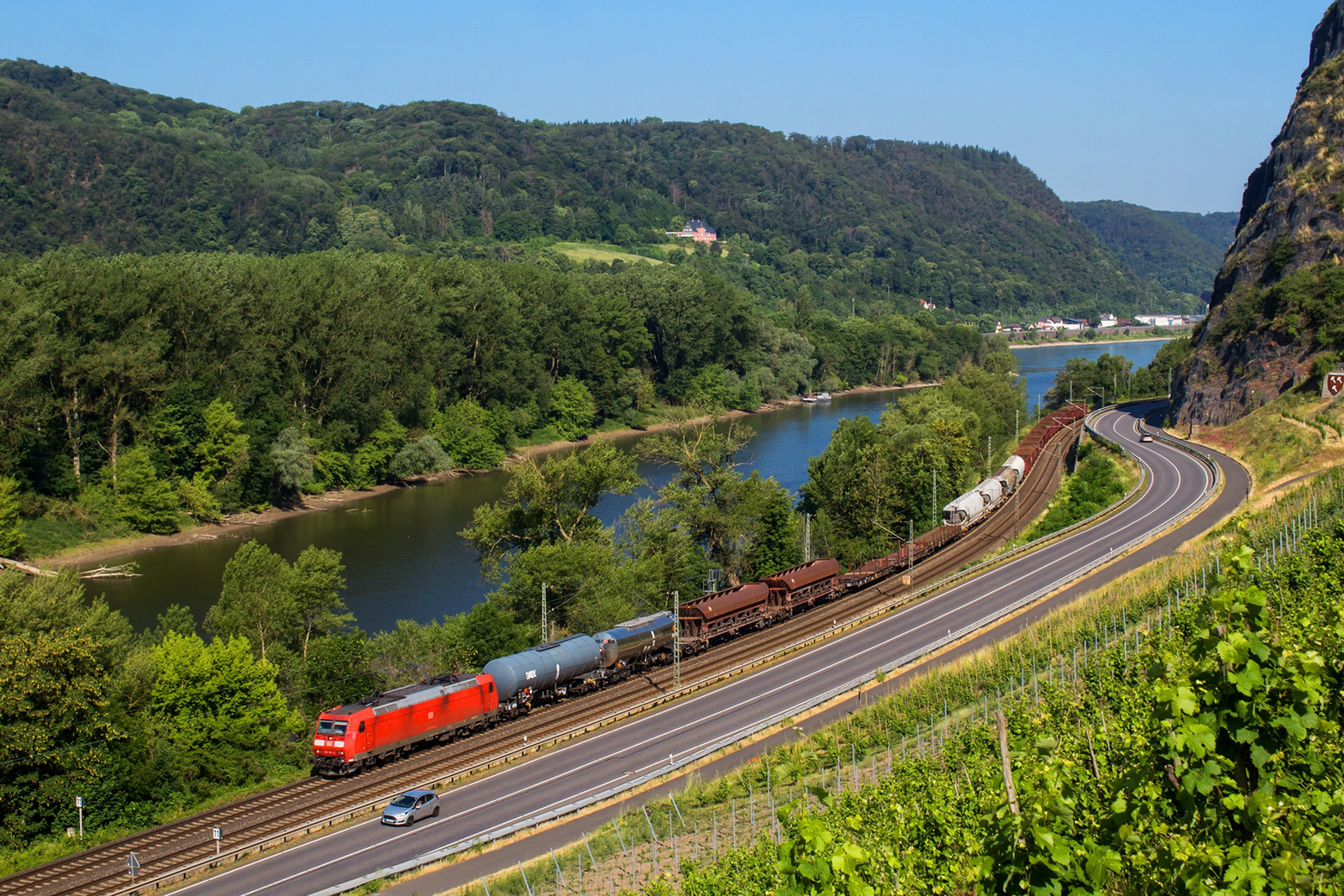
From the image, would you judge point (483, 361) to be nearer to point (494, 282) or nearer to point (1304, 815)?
point (494, 282)

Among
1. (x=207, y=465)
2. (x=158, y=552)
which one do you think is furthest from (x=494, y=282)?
(x=158, y=552)

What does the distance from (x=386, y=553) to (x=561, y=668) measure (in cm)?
3165

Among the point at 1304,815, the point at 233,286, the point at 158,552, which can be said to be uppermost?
the point at 233,286

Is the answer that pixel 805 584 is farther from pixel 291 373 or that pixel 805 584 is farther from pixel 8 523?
pixel 291 373

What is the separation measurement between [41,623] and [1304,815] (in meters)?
35.6

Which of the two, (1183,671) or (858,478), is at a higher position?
(1183,671)

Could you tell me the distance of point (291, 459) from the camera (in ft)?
272

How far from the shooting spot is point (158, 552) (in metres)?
70.2

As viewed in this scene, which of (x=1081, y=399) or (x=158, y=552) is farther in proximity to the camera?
(x=1081, y=399)

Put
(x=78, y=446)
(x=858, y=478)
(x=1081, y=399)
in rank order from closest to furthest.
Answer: (x=858, y=478)
(x=78, y=446)
(x=1081, y=399)

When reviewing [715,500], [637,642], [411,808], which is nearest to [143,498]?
[715,500]

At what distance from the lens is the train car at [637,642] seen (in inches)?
1667

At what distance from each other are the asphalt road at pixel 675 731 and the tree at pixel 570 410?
2732 inches

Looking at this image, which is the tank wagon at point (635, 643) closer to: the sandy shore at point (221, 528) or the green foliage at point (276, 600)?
the green foliage at point (276, 600)
